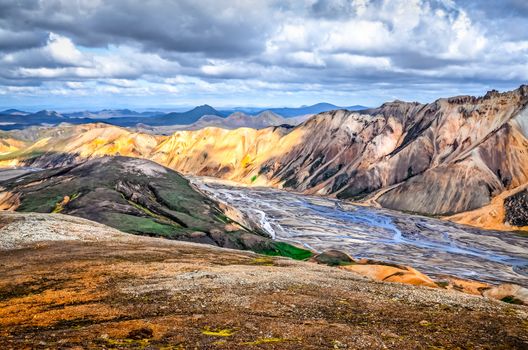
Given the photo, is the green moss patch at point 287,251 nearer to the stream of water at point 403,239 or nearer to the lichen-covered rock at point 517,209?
the stream of water at point 403,239

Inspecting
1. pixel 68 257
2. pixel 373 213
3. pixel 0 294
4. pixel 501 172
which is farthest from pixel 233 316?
pixel 501 172

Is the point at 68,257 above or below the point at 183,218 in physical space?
above

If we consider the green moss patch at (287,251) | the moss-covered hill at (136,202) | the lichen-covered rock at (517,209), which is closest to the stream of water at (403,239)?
the lichen-covered rock at (517,209)

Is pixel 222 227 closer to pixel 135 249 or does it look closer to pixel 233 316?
pixel 135 249

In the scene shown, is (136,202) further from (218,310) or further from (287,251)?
(218,310)

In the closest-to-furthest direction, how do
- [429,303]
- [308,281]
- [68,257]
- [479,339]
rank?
[479,339] < [429,303] < [308,281] < [68,257]

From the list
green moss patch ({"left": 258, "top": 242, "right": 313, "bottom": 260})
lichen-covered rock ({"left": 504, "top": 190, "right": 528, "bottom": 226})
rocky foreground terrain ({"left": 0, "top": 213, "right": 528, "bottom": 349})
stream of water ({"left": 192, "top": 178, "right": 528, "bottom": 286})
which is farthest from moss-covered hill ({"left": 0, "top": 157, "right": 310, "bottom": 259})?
lichen-covered rock ({"left": 504, "top": 190, "right": 528, "bottom": 226})

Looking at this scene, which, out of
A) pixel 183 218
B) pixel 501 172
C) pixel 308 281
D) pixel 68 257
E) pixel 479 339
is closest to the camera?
pixel 479 339
